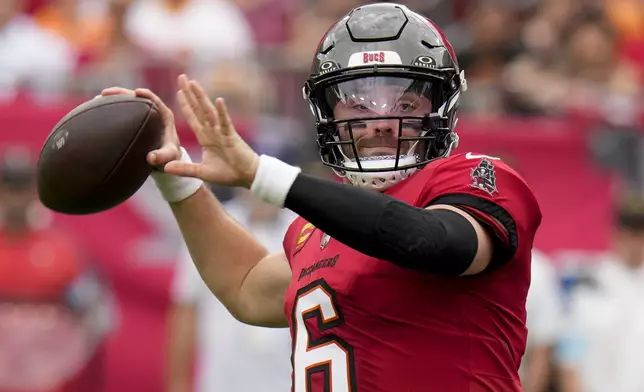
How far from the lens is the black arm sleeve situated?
2.62 metres

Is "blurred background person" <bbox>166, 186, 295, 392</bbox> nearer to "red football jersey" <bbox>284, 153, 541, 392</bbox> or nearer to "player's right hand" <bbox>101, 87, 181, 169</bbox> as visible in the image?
"player's right hand" <bbox>101, 87, 181, 169</bbox>

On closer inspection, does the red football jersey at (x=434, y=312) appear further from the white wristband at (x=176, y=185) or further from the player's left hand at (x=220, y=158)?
the white wristband at (x=176, y=185)

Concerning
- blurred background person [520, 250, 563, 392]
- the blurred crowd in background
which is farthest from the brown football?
blurred background person [520, 250, 563, 392]

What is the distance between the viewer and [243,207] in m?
6.14

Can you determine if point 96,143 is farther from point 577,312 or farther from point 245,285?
point 577,312

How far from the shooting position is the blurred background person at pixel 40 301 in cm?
611

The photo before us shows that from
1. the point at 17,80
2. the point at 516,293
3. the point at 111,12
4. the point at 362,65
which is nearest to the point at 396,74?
the point at 362,65

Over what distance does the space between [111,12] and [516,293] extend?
5.41 m

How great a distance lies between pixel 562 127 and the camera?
6.64 meters

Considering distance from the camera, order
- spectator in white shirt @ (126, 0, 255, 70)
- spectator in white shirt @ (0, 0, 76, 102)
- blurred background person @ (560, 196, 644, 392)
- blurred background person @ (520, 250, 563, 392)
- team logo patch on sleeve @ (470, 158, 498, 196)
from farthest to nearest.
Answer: spectator in white shirt @ (126, 0, 255, 70) → spectator in white shirt @ (0, 0, 76, 102) → blurred background person @ (560, 196, 644, 392) → blurred background person @ (520, 250, 563, 392) → team logo patch on sleeve @ (470, 158, 498, 196)

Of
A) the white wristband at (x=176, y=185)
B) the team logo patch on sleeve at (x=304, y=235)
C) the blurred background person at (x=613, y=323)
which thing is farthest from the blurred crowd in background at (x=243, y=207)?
the team logo patch on sleeve at (x=304, y=235)

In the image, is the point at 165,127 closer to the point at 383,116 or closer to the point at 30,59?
the point at 383,116

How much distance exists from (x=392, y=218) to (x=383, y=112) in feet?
1.31

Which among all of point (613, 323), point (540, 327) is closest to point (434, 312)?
point (540, 327)
